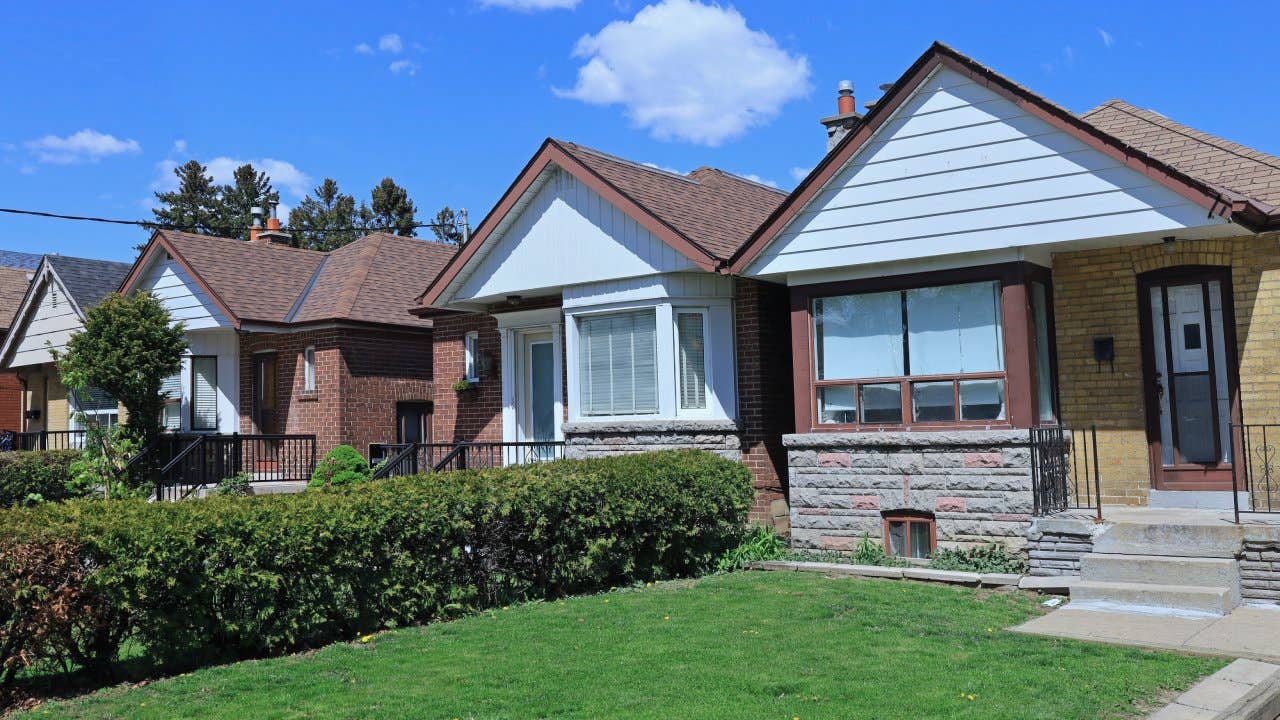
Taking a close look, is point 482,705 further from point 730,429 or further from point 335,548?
point 730,429

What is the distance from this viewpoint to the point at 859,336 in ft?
39.1

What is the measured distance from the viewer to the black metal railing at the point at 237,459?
17.7 metres

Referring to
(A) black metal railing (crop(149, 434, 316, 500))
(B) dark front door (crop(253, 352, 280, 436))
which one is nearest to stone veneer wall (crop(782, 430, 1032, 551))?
(A) black metal railing (crop(149, 434, 316, 500))

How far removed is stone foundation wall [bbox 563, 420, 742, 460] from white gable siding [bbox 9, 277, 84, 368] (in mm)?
15005

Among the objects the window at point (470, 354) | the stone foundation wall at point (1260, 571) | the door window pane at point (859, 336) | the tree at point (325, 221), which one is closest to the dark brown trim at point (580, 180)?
the window at point (470, 354)

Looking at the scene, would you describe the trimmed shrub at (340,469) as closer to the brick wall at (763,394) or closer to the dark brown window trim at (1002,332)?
the brick wall at (763,394)

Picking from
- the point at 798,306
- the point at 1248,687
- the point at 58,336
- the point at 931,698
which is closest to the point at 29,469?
the point at 58,336

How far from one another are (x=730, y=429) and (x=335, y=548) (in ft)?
20.5

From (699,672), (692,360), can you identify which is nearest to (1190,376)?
(692,360)

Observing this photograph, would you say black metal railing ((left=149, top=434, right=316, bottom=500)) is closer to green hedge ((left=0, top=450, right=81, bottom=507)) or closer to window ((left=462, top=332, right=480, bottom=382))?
green hedge ((left=0, top=450, right=81, bottom=507))

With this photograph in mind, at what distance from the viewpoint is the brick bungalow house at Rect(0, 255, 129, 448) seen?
2391cm

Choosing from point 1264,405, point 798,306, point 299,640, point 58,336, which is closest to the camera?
point 299,640

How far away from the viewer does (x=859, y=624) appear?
829 cm

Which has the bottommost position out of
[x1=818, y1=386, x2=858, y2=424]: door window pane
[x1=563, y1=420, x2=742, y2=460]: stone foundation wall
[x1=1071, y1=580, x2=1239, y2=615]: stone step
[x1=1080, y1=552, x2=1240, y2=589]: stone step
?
[x1=1071, y1=580, x2=1239, y2=615]: stone step
